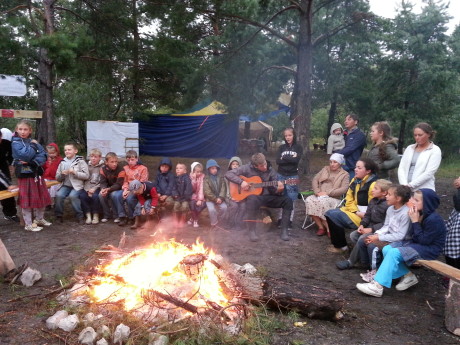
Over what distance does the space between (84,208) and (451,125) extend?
1508 cm

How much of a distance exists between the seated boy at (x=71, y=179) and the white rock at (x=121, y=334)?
4.04 m

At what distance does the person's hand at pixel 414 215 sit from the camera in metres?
4.16

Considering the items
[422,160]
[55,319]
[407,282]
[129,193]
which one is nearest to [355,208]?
[422,160]

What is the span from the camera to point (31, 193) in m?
5.99

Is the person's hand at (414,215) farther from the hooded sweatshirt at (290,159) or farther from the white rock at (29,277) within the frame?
the white rock at (29,277)

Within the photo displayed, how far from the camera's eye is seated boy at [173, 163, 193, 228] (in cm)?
653

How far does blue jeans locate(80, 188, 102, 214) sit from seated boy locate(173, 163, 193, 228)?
1437mm

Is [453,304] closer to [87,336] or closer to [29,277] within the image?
[87,336]

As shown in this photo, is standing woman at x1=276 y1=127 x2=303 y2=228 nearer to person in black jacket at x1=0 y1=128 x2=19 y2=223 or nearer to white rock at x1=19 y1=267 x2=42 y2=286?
white rock at x1=19 y1=267 x2=42 y2=286

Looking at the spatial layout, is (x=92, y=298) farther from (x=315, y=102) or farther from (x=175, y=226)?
(x=315, y=102)

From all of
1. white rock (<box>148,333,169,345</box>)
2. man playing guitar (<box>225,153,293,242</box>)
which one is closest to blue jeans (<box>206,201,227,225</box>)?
man playing guitar (<box>225,153,293,242</box>)

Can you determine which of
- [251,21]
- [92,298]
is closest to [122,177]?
[92,298]

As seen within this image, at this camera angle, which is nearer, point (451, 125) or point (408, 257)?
point (408, 257)

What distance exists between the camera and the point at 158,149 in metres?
16.8
